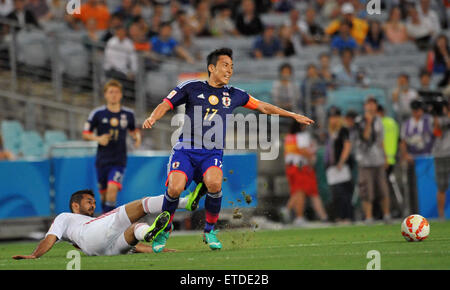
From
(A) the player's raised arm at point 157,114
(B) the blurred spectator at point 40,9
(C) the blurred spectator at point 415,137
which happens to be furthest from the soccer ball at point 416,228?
(B) the blurred spectator at point 40,9

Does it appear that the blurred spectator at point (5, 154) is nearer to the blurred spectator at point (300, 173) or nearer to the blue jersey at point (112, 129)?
the blue jersey at point (112, 129)

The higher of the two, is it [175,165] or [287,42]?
[287,42]

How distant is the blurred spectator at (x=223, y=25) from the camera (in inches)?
866

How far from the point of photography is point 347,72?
20.1m

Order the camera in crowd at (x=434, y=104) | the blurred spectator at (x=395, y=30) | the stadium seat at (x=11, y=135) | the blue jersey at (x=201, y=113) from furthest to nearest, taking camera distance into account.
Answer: the blurred spectator at (x=395, y=30)
the camera in crowd at (x=434, y=104)
the stadium seat at (x=11, y=135)
the blue jersey at (x=201, y=113)

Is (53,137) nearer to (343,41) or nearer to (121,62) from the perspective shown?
(121,62)

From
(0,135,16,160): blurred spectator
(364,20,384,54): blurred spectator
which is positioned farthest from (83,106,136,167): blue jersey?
(364,20,384,54): blurred spectator

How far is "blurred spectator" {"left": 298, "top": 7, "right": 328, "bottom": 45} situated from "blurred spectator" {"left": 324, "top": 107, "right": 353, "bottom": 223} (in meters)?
4.97

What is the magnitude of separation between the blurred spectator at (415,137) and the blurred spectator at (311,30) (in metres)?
4.64

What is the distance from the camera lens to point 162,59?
61.8 ft

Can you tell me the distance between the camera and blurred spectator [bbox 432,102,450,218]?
17531mm

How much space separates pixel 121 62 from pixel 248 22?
14.5 ft

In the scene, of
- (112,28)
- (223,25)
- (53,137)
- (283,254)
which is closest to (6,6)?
(112,28)
